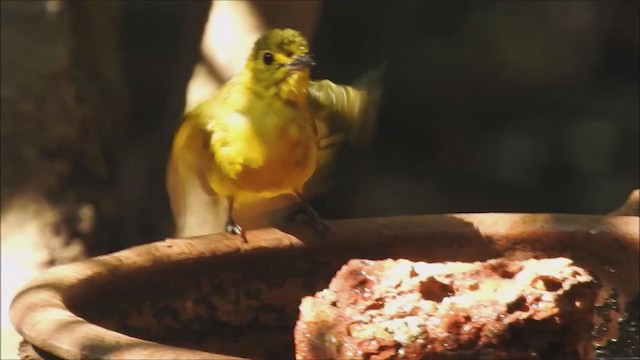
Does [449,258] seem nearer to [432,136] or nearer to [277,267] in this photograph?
[277,267]

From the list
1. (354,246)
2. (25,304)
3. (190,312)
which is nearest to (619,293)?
(354,246)

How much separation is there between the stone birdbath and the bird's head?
1.14ft

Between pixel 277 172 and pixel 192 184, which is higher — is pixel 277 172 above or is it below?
above

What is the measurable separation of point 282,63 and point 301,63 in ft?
0.13

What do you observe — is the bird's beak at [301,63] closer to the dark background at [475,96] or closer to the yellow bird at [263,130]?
the yellow bird at [263,130]

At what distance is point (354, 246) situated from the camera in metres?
1.54

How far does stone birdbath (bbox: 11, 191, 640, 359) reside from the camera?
133 cm

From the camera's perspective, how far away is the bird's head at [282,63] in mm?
1828

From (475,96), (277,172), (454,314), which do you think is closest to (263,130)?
(277,172)

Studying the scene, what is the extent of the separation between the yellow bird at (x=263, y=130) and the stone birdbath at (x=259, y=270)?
0.21m

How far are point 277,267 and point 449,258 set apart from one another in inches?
9.7

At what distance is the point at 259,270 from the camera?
58.2 inches

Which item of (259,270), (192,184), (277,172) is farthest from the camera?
(192,184)

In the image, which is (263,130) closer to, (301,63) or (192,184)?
(301,63)
